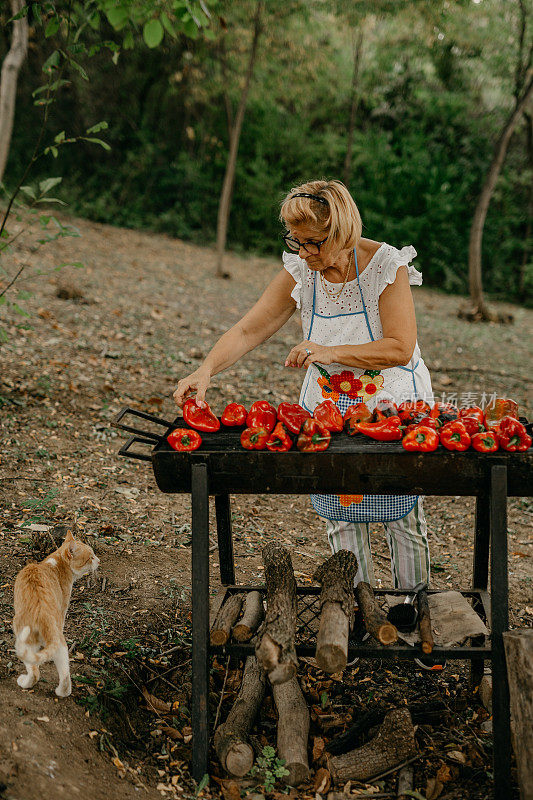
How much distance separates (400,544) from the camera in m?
3.40

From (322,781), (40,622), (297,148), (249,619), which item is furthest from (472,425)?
(297,148)

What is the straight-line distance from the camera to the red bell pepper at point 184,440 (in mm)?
2664

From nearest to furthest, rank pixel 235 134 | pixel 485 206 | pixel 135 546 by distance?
pixel 135 546 → pixel 485 206 → pixel 235 134

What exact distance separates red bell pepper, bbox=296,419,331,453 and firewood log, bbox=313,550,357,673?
741mm

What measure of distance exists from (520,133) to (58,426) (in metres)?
14.3

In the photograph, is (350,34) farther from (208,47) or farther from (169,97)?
(169,97)

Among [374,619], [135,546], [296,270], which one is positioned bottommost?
[135,546]

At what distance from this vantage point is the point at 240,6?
38.7ft

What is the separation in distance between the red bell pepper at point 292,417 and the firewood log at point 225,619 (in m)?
0.90

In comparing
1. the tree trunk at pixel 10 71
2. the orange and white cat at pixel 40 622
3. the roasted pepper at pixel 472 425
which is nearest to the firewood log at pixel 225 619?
the orange and white cat at pixel 40 622

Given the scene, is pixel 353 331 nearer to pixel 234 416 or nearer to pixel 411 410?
pixel 411 410

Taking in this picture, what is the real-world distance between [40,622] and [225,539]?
1.10 meters

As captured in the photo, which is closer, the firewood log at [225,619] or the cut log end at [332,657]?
the cut log end at [332,657]

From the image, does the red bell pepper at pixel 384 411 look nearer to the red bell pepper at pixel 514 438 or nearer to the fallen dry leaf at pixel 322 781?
the red bell pepper at pixel 514 438
